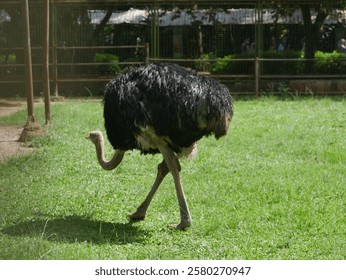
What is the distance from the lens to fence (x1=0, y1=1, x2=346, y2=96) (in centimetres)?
1833

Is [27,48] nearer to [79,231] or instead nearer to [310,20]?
[79,231]

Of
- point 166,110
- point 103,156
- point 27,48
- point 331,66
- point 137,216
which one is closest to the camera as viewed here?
point 166,110

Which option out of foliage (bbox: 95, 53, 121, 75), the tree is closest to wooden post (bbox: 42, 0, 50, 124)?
foliage (bbox: 95, 53, 121, 75)

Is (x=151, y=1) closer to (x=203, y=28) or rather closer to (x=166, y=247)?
(x=203, y=28)

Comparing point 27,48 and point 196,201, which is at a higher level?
point 27,48

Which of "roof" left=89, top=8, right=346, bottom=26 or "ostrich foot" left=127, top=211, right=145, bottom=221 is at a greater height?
"roof" left=89, top=8, right=346, bottom=26

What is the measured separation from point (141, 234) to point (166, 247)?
44cm

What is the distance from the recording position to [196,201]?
7215 millimetres

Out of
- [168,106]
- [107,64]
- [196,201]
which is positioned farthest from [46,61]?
[107,64]

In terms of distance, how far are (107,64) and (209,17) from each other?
288cm

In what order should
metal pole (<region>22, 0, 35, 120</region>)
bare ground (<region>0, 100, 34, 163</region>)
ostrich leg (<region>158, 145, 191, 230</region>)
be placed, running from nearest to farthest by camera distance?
ostrich leg (<region>158, 145, 191, 230</region>) → bare ground (<region>0, 100, 34, 163</region>) → metal pole (<region>22, 0, 35, 120</region>)

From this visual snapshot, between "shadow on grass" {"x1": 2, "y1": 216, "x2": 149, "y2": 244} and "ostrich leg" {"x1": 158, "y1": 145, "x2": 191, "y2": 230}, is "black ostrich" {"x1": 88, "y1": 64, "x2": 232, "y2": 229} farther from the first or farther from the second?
"shadow on grass" {"x1": 2, "y1": 216, "x2": 149, "y2": 244}

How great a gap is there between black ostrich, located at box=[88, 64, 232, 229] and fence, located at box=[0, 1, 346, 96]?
39.2 feet

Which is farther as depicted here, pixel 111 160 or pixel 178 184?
pixel 111 160
